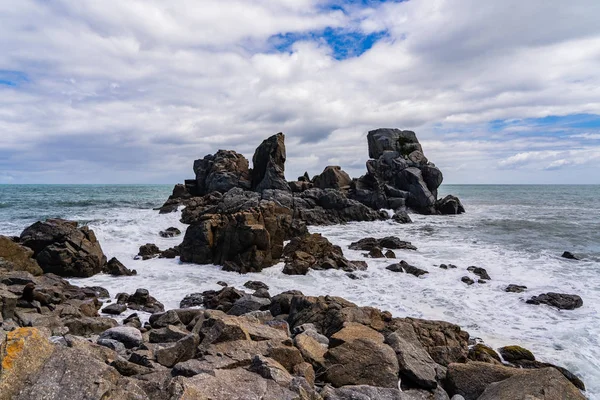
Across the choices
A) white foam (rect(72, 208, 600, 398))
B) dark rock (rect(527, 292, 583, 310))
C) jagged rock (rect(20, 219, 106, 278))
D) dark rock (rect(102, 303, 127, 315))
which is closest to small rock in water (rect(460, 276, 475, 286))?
white foam (rect(72, 208, 600, 398))

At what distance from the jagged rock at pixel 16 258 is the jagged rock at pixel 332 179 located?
40.7 metres

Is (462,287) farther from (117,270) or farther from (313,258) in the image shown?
(117,270)

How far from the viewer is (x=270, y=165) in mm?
52500

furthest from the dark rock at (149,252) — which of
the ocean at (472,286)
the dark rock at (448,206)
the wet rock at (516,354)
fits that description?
the dark rock at (448,206)

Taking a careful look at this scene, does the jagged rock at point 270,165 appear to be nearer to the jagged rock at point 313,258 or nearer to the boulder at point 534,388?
the jagged rock at point 313,258

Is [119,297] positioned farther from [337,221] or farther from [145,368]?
[337,221]

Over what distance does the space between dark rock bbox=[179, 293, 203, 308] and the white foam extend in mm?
302

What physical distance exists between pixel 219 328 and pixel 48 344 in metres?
2.99

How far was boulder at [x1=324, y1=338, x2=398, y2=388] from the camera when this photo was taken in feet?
23.6

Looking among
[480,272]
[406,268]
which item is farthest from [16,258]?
[480,272]

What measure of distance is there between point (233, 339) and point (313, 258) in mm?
15161

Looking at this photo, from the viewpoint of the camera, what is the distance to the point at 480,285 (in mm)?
18109

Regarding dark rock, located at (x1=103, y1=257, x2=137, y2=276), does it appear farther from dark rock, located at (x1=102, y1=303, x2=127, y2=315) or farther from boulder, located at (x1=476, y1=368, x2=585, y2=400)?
boulder, located at (x1=476, y1=368, x2=585, y2=400)

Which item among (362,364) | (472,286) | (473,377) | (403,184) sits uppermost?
(403,184)
